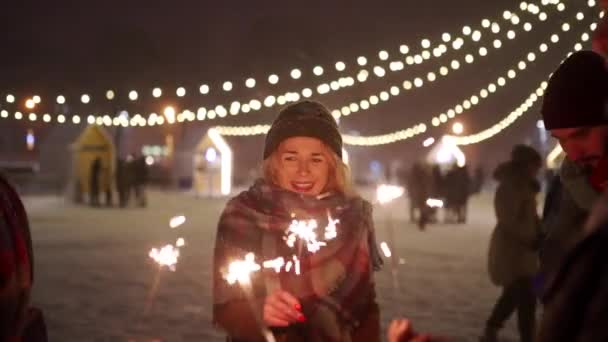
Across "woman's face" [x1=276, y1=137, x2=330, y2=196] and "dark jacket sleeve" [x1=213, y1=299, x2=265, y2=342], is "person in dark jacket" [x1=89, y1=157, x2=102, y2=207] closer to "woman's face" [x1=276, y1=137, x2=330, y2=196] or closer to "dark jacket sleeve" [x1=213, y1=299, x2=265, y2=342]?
"woman's face" [x1=276, y1=137, x2=330, y2=196]

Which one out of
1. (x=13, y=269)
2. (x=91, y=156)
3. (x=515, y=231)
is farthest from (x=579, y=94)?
(x=91, y=156)

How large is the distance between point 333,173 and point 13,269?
5.04 ft

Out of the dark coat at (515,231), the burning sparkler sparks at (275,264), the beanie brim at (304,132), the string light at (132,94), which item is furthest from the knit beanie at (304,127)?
the string light at (132,94)

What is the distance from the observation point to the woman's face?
3217 mm

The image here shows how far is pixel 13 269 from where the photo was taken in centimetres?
211

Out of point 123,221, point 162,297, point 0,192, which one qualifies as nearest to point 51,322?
point 162,297

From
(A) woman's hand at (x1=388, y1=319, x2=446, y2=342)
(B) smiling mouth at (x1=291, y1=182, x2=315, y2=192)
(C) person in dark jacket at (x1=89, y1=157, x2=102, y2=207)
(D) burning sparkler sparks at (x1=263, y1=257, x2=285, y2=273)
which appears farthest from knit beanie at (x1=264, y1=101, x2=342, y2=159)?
(C) person in dark jacket at (x1=89, y1=157, x2=102, y2=207)

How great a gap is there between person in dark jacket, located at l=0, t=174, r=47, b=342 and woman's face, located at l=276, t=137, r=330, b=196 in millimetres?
1175

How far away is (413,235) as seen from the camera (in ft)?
55.2

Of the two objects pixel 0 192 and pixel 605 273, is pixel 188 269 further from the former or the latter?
pixel 605 273

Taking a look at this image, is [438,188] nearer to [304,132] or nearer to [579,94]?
[304,132]

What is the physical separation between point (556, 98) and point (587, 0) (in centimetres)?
737

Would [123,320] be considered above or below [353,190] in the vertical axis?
below

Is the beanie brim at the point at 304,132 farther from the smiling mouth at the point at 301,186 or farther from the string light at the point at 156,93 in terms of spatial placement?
the string light at the point at 156,93
